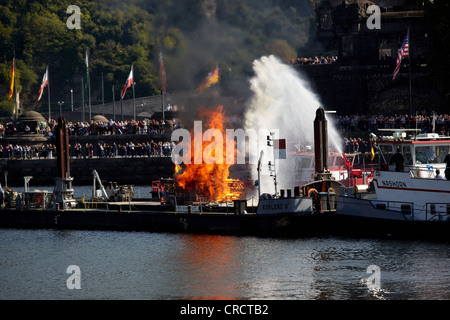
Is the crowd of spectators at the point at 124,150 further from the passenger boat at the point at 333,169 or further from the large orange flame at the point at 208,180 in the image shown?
the large orange flame at the point at 208,180

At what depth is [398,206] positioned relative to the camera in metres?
47.8

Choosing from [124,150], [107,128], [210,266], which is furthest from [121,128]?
[210,266]

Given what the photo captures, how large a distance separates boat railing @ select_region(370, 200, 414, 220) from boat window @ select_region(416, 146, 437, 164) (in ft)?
7.39

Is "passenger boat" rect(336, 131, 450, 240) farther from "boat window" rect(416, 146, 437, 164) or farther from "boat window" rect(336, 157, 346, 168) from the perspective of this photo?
"boat window" rect(336, 157, 346, 168)

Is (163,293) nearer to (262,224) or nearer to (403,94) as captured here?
(262,224)

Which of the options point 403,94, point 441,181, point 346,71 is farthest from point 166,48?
point 441,181

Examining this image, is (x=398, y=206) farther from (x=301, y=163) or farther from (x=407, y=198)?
(x=301, y=163)

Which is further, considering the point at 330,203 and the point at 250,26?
the point at 250,26

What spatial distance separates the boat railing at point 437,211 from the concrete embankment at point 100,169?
149 ft

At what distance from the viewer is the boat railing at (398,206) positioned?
47344 mm

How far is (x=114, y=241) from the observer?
5172 centimetres

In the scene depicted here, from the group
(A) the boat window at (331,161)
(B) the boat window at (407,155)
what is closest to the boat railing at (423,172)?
(B) the boat window at (407,155)

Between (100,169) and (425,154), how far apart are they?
53061 mm

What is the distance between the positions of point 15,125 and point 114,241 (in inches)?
2340
